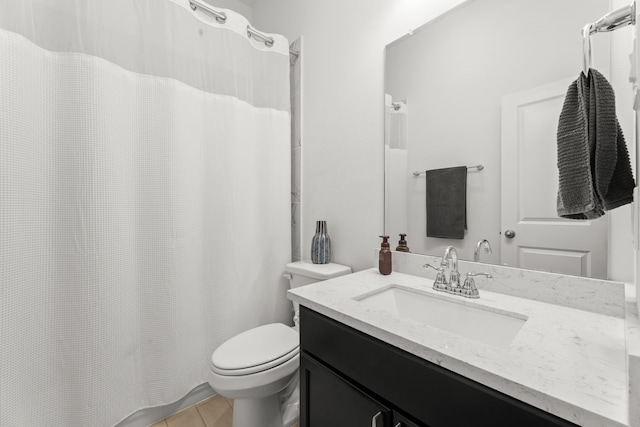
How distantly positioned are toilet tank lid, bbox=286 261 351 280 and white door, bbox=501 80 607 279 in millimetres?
742

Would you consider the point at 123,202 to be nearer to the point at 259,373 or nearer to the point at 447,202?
the point at 259,373

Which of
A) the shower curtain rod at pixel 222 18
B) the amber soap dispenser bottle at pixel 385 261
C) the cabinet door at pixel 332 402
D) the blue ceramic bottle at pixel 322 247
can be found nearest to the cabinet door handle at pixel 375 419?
the cabinet door at pixel 332 402

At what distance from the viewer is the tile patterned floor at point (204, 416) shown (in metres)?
1.38

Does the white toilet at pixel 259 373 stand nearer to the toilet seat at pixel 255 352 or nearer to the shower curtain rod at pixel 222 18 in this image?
the toilet seat at pixel 255 352

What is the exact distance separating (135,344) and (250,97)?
139 centimetres

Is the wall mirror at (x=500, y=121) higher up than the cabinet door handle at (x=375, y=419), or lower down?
higher up

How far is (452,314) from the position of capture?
0.95 m

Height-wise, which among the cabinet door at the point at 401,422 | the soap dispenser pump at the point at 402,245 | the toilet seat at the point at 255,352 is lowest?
the toilet seat at the point at 255,352

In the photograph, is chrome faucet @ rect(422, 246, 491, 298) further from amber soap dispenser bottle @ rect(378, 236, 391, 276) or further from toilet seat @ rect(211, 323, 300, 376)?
toilet seat @ rect(211, 323, 300, 376)

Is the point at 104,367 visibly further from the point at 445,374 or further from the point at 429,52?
the point at 429,52

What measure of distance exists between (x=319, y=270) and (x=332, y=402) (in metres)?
0.70

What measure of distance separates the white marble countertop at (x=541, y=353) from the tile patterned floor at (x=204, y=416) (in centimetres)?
97

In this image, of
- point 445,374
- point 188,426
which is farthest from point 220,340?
point 445,374

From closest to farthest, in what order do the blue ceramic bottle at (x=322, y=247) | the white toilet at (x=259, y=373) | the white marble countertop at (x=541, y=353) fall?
the white marble countertop at (x=541, y=353)
the white toilet at (x=259, y=373)
the blue ceramic bottle at (x=322, y=247)
